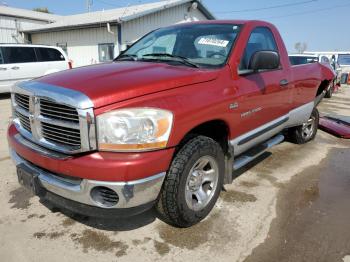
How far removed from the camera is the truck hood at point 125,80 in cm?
234

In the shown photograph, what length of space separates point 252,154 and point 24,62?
9.35m

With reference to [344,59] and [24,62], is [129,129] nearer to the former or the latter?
[24,62]

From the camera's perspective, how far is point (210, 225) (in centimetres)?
306

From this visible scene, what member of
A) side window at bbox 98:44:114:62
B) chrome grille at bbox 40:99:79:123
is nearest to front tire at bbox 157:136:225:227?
chrome grille at bbox 40:99:79:123

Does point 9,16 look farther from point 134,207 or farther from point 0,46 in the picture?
point 134,207

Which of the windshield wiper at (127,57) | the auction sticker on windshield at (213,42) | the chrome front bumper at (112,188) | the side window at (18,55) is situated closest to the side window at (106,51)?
the side window at (18,55)

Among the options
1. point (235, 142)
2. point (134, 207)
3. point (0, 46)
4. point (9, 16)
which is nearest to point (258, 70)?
point (235, 142)

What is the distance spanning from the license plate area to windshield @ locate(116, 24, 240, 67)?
1676 mm

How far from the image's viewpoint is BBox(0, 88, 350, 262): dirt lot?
8.74 ft

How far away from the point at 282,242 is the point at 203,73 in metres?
1.64

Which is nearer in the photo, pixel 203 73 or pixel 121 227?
pixel 203 73

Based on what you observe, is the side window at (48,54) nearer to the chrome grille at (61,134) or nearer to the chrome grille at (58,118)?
the chrome grille at (58,118)

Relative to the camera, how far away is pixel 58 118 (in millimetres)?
2416

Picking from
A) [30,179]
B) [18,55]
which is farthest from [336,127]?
[18,55]
